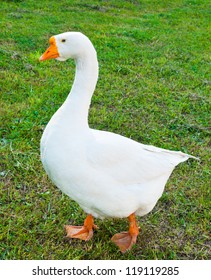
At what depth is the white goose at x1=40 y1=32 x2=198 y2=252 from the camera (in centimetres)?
223

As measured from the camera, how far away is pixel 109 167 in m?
2.36

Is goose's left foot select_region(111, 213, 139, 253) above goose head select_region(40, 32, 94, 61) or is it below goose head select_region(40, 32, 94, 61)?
below

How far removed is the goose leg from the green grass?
0.18 ft

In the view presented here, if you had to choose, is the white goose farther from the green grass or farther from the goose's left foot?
the green grass

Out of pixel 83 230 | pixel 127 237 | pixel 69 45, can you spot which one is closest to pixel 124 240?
pixel 127 237

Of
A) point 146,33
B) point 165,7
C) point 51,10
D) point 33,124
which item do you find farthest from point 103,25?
point 33,124

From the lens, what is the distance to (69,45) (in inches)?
87.0

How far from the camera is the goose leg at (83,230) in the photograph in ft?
9.00

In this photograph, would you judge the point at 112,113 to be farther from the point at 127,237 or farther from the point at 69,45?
the point at 69,45

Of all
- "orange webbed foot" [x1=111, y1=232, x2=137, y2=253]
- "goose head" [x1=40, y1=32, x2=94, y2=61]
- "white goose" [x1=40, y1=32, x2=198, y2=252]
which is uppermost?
"goose head" [x1=40, y1=32, x2=94, y2=61]

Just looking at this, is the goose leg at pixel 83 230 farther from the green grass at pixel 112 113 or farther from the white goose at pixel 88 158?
the white goose at pixel 88 158

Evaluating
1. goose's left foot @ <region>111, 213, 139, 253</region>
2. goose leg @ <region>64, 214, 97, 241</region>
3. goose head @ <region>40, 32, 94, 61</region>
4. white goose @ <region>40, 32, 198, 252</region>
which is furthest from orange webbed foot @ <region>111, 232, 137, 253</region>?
goose head @ <region>40, 32, 94, 61</region>

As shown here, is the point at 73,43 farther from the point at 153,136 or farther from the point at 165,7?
the point at 165,7

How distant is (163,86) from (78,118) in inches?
124
